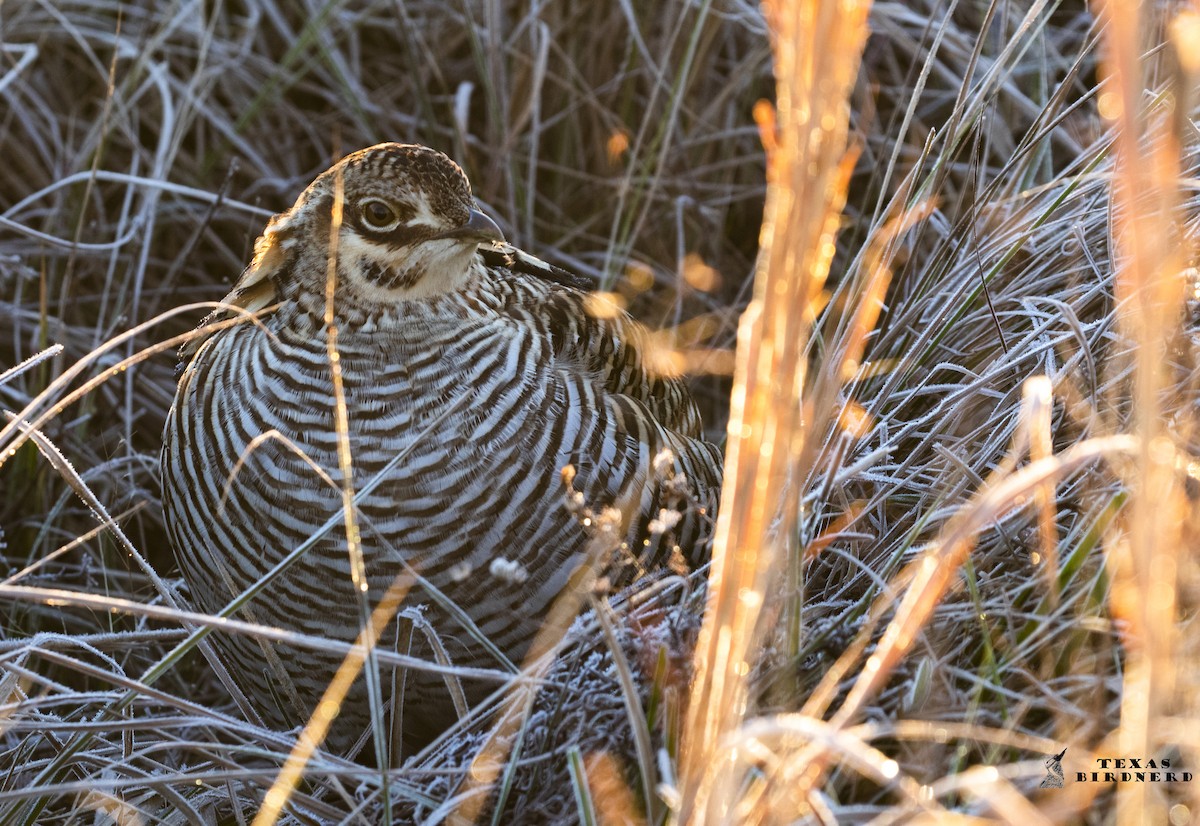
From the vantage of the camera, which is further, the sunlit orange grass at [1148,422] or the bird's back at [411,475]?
the bird's back at [411,475]

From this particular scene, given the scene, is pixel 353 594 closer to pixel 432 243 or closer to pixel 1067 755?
pixel 432 243

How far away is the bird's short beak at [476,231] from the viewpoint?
8.79ft

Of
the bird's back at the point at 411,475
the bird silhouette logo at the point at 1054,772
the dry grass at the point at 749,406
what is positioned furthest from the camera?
the bird's back at the point at 411,475

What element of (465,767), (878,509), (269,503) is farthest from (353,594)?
(878,509)

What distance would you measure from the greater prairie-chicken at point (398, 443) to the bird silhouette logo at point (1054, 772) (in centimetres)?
91

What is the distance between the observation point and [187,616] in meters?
1.82

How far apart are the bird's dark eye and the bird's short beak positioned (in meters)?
0.10

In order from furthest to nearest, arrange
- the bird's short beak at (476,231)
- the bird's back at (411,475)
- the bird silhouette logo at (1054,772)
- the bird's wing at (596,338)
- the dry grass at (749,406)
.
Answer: the bird's wing at (596,338), the bird's short beak at (476,231), the bird's back at (411,475), the bird silhouette logo at (1054,772), the dry grass at (749,406)

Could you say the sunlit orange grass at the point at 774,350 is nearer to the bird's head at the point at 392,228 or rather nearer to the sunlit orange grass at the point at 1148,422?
the sunlit orange grass at the point at 1148,422

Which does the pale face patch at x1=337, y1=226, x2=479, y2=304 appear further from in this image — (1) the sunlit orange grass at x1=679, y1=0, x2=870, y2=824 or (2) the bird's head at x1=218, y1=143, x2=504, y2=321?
(1) the sunlit orange grass at x1=679, y1=0, x2=870, y2=824

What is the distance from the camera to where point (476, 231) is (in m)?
2.69

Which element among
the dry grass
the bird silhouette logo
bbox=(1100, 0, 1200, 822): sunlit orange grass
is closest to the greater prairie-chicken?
the dry grass

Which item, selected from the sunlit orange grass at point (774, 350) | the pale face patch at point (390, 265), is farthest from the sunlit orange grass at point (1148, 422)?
the pale face patch at point (390, 265)

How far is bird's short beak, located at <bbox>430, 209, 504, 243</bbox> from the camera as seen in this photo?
2678 mm
